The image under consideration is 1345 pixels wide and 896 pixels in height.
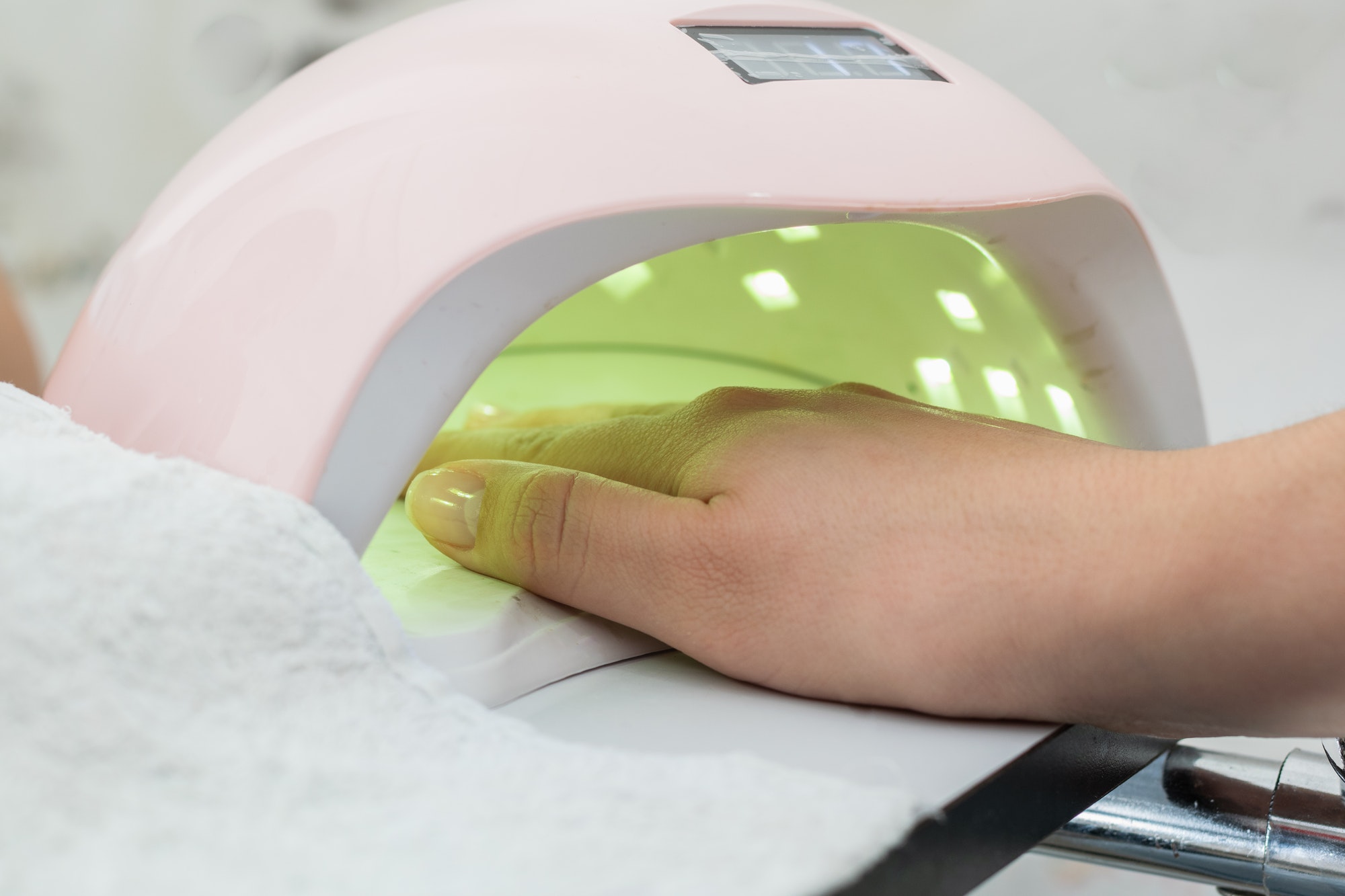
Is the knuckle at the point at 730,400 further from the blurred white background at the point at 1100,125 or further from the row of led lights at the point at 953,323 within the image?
the blurred white background at the point at 1100,125

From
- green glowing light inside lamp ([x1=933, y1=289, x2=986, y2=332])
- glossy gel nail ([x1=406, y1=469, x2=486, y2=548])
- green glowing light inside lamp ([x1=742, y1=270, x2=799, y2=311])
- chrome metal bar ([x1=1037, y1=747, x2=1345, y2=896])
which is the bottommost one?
chrome metal bar ([x1=1037, y1=747, x2=1345, y2=896])

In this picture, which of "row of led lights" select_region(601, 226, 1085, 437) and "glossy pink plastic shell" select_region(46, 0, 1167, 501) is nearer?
"glossy pink plastic shell" select_region(46, 0, 1167, 501)

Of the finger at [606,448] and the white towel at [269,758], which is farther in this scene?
Result: the finger at [606,448]

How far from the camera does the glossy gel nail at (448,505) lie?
0.40 metres

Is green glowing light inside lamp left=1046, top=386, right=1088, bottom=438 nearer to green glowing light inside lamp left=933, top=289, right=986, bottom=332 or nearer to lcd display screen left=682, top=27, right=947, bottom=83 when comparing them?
green glowing light inside lamp left=933, top=289, right=986, bottom=332

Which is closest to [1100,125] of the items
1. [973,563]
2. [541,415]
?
[541,415]

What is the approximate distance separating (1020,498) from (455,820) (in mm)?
215

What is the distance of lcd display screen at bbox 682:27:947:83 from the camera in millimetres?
351

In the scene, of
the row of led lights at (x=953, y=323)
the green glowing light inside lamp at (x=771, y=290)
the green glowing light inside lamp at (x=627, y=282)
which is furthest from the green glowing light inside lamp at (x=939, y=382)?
the green glowing light inside lamp at (x=627, y=282)

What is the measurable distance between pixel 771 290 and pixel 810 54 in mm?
308

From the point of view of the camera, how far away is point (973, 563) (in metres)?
0.32

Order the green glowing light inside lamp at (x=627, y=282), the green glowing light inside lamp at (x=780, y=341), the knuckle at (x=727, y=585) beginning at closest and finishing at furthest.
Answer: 1. the knuckle at (x=727, y=585)
2. the green glowing light inside lamp at (x=780, y=341)
3. the green glowing light inside lamp at (x=627, y=282)

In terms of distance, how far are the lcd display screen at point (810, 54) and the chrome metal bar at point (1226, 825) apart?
31 centimetres

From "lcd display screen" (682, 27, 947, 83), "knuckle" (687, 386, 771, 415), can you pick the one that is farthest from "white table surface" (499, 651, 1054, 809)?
"lcd display screen" (682, 27, 947, 83)
